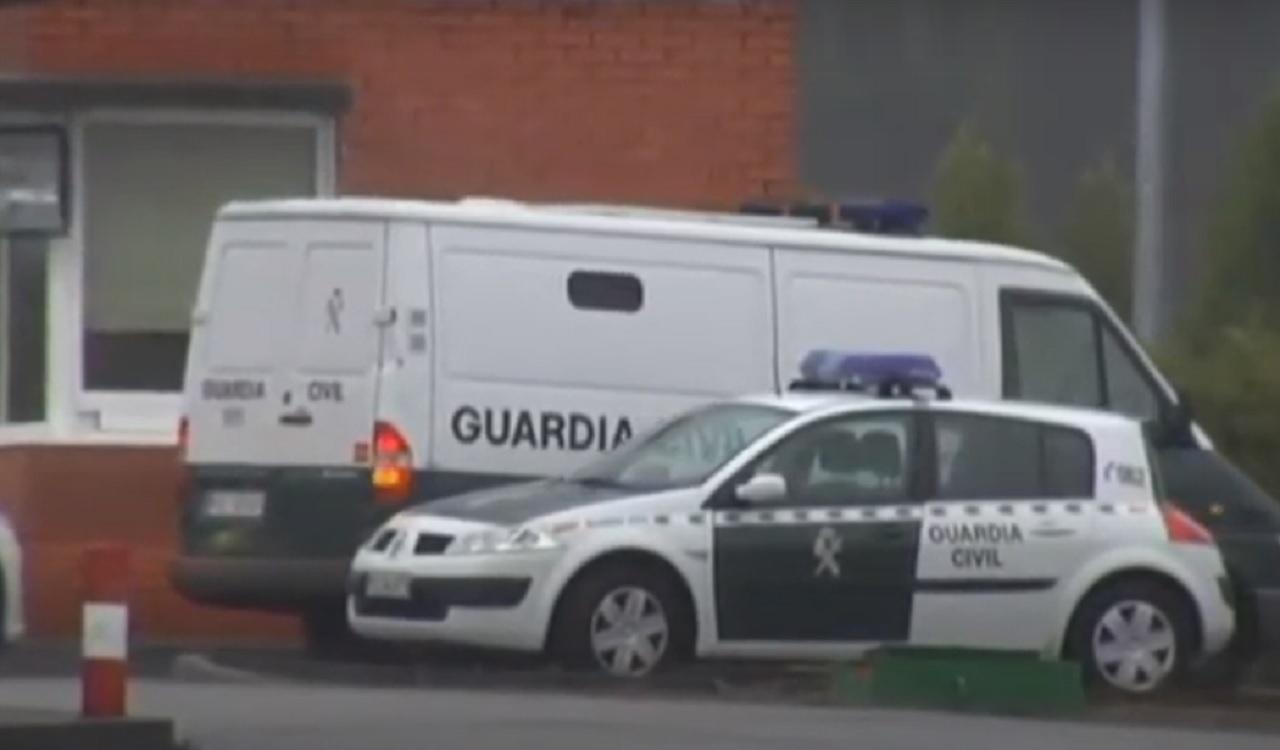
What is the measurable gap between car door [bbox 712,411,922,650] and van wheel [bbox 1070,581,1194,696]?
93 centimetres

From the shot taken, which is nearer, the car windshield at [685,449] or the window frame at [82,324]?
the car windshield at [685,449]

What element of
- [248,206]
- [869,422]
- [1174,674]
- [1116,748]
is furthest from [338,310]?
[1116,748]

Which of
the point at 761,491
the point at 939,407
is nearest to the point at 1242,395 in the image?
the point at 939,407

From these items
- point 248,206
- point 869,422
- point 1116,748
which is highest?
point 248,206

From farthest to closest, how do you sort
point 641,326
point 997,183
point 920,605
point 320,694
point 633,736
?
point 997,183 < point 641,326 < point 920,605 < point 320,694 < point 633,736

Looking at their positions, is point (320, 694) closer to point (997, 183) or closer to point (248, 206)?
point (248, 206)

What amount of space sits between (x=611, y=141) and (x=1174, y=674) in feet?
21.6

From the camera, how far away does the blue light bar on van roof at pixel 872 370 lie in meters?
19.4

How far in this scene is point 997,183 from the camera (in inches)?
953

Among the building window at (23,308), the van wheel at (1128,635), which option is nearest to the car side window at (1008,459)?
the van wheel at (1128,635)

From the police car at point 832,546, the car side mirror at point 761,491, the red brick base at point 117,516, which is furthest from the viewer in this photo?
the red brick base at point 117,516

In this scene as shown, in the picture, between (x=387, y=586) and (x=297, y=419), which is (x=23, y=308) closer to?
(x=297, y=419)

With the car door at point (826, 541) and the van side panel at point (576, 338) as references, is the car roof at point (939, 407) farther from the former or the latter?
the van side panel at point (576, 338)

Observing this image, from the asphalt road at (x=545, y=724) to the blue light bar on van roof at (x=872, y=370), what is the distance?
2.70 m
